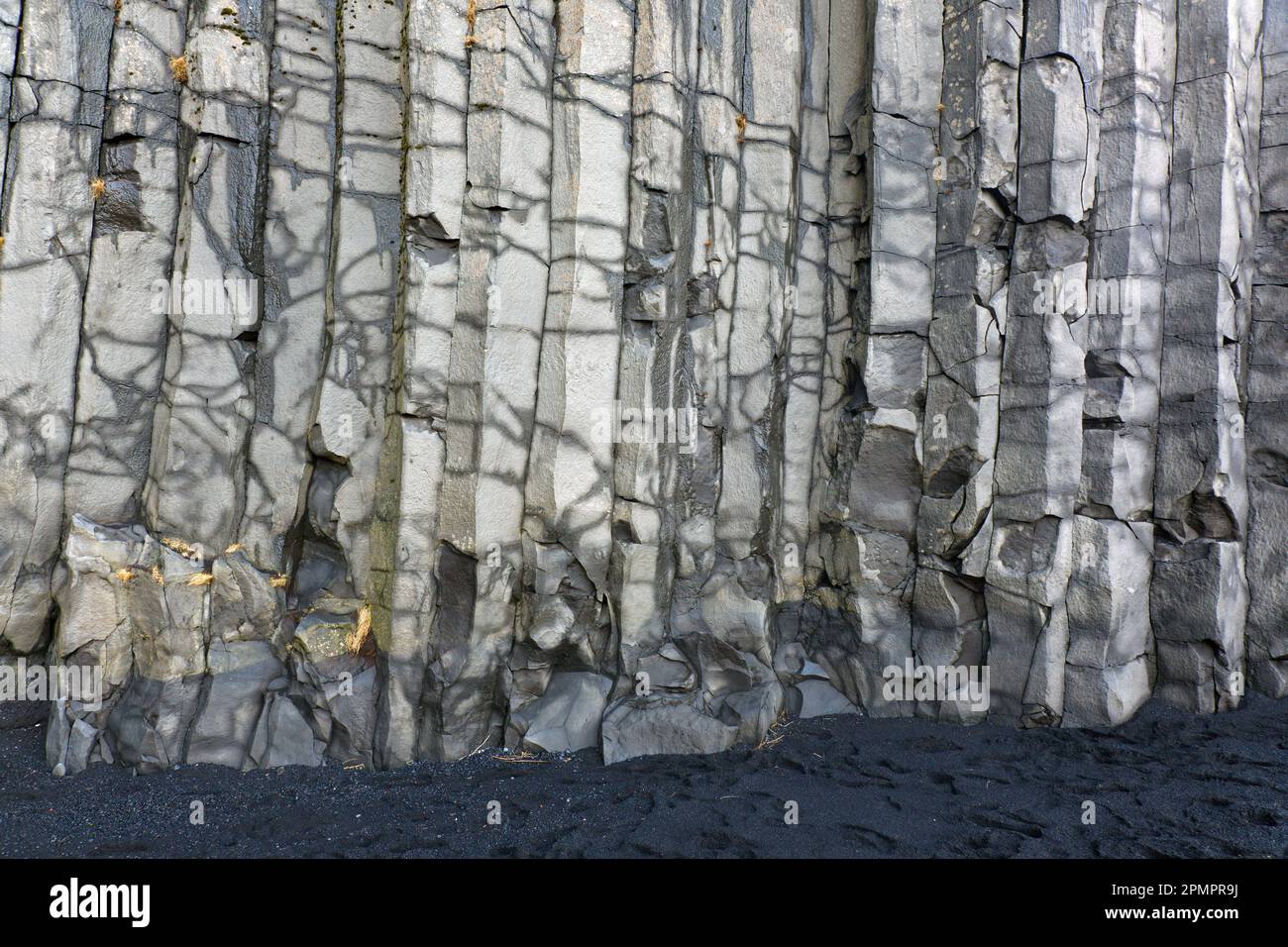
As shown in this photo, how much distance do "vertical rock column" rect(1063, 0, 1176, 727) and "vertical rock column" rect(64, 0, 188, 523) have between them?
5.55 meters

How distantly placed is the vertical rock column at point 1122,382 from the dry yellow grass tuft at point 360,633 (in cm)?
417

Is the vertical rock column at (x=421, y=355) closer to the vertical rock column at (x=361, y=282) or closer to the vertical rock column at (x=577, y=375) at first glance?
the vertical rock column at (x=361, y=282)

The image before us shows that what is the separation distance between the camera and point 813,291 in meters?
5.80

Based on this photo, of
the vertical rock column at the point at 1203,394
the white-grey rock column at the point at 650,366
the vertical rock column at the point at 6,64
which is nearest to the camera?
the vertical rock column at the point at 6,64

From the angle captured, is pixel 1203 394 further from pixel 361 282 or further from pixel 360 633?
pixel 360 633

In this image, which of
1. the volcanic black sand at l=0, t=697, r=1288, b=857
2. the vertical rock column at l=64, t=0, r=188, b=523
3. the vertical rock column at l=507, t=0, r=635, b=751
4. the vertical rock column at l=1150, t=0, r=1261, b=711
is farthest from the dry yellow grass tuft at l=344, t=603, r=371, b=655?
the vertical rock column at l=1150, t=0, r=1261, b=711

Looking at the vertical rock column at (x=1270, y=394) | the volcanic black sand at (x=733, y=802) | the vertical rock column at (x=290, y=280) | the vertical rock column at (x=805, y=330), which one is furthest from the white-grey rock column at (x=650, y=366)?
the vertical rock column at (x=1270, y=394)

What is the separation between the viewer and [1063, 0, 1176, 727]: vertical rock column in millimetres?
5133

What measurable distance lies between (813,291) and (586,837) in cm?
→ 374

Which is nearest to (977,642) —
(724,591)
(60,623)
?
(724,591)

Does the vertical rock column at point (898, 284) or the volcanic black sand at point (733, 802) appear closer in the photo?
the volcanic black sand at point (733, 802)

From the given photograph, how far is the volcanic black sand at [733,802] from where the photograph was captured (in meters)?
3.82

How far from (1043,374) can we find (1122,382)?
51 cm

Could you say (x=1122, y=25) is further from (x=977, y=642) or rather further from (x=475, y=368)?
(x=475, y=368)
